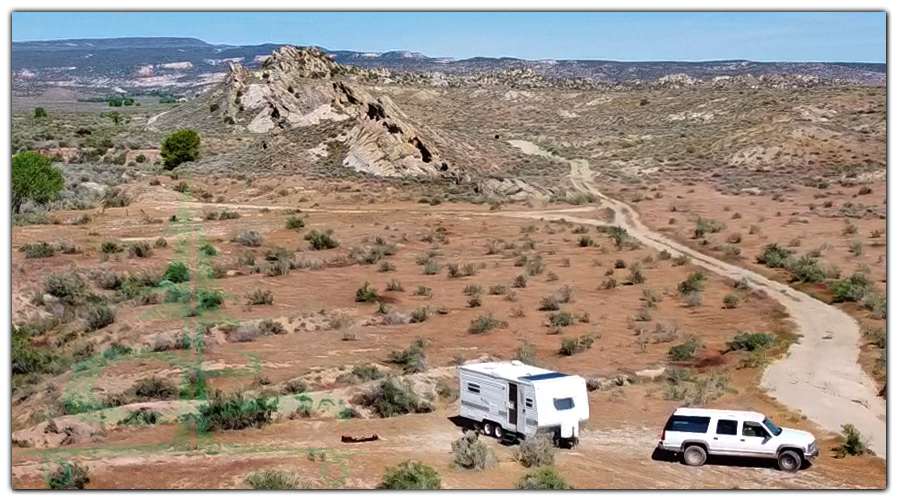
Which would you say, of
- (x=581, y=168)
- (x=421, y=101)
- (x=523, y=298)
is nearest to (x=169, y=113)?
(x=421, y=101)

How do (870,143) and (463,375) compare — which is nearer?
(463,375)

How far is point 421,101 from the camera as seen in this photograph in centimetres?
10312

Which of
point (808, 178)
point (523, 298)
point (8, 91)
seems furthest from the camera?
point (808, 178)

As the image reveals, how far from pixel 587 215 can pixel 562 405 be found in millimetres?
32028

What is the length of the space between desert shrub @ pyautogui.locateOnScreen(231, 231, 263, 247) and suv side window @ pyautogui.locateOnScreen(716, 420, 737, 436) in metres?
22.4

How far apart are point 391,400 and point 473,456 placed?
3709 mm

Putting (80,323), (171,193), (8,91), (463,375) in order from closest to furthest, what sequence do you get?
(8,91), (463,375), (80,323), (171,193)

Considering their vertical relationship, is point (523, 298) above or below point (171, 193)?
below

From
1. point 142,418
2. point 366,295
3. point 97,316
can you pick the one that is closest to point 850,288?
point 366,295

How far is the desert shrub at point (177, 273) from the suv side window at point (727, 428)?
58.2ft

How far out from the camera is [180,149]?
57656mm

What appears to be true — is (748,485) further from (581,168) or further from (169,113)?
(169,113)

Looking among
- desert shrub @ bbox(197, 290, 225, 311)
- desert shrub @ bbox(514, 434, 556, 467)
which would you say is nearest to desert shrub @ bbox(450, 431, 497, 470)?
desert shrub @ bbox(514, 434, 556, 467)

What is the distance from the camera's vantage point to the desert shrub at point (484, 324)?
78.2ft
